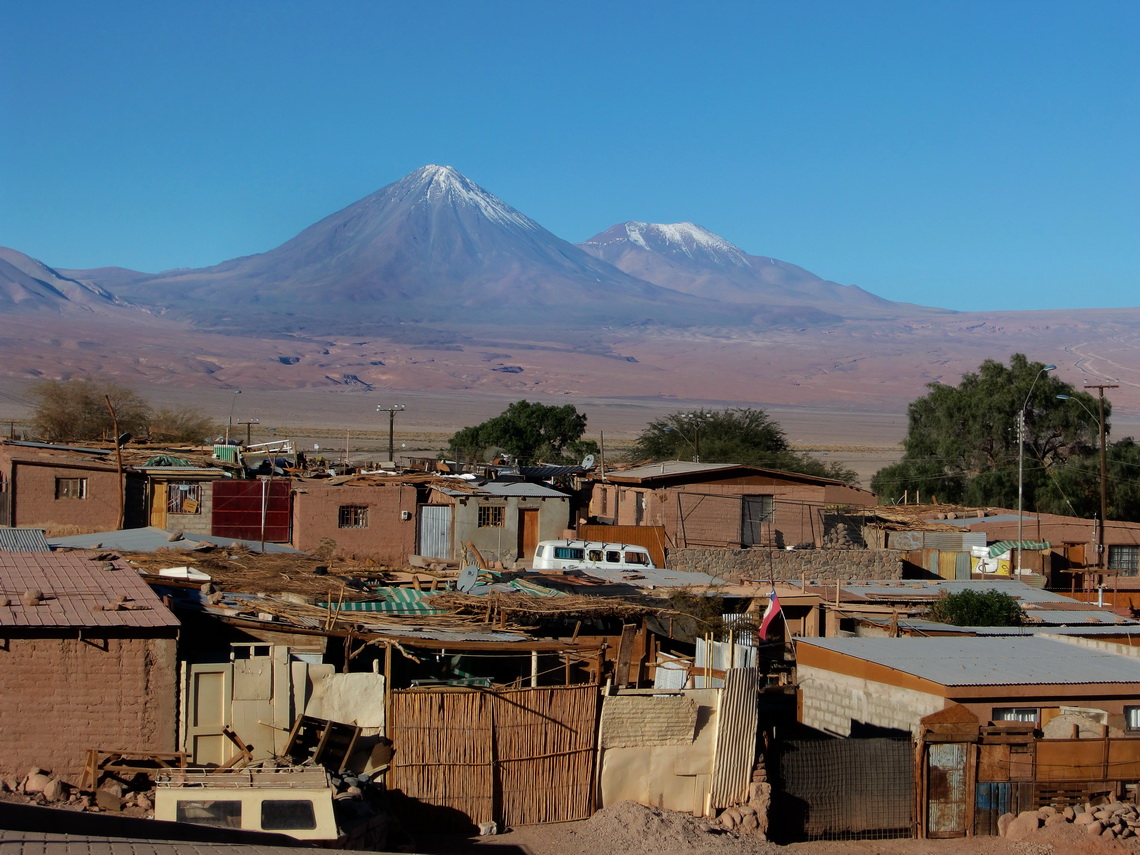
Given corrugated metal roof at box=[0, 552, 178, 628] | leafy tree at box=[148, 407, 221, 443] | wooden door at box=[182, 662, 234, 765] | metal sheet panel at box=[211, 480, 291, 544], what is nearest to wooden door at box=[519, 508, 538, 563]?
metal sheet panel at box=[211, 480, 291, 544]

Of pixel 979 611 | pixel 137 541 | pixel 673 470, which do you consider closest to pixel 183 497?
pixel 137 541

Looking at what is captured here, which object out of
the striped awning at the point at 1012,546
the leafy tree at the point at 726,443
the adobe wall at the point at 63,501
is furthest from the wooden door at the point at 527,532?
the leafy tree at the point at 726,443

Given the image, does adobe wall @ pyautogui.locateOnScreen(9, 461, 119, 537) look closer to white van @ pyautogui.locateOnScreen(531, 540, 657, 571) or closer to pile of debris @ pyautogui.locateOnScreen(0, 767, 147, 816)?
white van @ pyautogui.locateOnScreen(531, 540, 657, 571)

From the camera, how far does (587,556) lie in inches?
1078

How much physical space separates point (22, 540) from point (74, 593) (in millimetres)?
6487

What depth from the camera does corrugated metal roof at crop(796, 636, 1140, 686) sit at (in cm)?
1563

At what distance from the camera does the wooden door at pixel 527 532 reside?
3177 cm

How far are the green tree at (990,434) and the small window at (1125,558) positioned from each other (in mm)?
18614

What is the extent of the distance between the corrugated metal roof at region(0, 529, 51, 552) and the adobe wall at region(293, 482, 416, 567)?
9.52 m

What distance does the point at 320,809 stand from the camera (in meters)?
11.5

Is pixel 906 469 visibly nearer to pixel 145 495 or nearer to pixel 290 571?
pixel 145 495

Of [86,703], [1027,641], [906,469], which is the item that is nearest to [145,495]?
[86,703]

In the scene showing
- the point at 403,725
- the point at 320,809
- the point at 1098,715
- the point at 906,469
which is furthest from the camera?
the point at 906,469

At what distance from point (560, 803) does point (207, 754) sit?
3.84 meters
